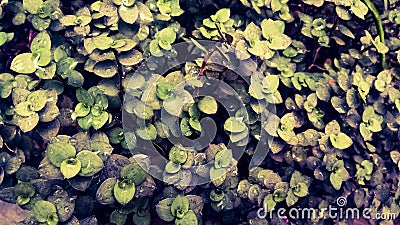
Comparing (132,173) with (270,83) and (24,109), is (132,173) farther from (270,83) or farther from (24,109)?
(270,83)

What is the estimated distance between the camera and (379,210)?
154 centimetres

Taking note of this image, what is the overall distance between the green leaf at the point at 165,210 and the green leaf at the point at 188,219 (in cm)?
→ 2

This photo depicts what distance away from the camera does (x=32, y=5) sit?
141 cm

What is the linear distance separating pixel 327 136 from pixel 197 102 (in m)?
0.36

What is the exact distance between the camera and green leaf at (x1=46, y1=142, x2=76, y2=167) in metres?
1.26

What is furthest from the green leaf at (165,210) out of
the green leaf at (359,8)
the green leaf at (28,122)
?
the green leaf at (359,8)

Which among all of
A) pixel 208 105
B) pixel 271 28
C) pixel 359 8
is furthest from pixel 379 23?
pixel 208 105

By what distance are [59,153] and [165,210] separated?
27 centimetres

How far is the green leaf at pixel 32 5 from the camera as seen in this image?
1409 mm

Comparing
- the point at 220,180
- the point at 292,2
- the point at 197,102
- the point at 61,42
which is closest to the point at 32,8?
the point at 61,42

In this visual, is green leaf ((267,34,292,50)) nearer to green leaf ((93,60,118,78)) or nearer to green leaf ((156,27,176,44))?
green leaf ((156,27,176,44))

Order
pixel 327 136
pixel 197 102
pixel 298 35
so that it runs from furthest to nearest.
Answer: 1. pixel 298 35
2. pixel 327 136
3. pixel 197 102

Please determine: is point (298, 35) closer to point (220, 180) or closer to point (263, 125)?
point (263, 125)

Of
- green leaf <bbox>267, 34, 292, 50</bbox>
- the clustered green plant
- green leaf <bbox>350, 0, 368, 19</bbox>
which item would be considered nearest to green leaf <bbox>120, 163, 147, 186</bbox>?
the clustered green plant
